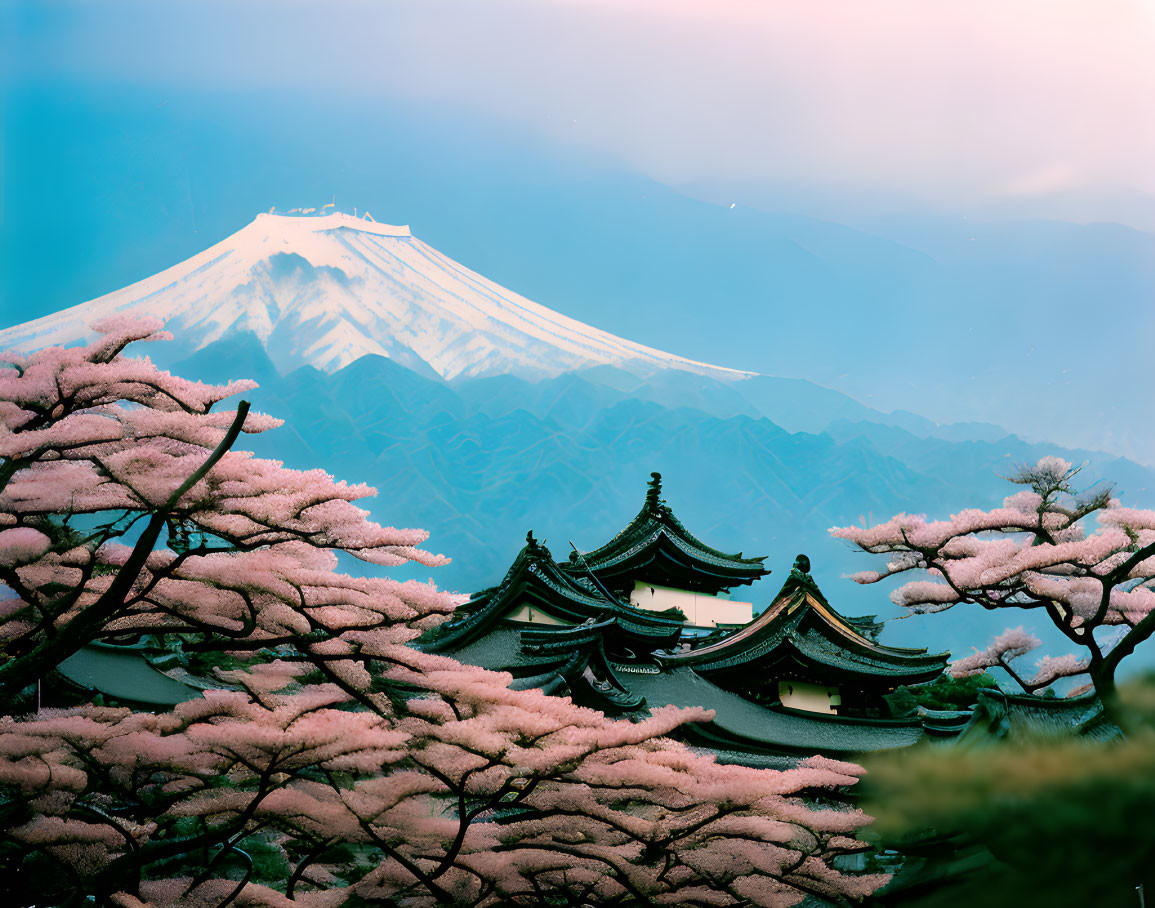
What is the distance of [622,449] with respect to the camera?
146 feet

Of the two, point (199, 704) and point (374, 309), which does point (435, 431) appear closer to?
point (374, 309)

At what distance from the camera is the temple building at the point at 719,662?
10.1 metres

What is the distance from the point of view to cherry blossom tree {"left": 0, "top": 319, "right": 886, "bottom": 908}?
5.98 meters

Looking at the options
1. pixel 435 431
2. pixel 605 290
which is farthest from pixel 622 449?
pixel 605 290

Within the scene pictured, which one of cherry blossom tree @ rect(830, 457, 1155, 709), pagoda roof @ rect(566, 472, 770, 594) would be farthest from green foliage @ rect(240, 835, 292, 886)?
pagoda roof @ rect(566, 472, 770, 594)

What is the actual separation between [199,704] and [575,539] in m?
35.1

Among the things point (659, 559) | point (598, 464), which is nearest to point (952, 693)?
point (659, 559)

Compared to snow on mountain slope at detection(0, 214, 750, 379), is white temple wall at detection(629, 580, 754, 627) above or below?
below

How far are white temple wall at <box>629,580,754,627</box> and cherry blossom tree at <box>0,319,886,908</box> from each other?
958 centimetres

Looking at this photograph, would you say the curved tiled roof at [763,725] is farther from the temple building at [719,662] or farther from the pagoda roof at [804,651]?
the pagoda roof at [804,651]

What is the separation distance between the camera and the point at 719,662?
11.8 meters

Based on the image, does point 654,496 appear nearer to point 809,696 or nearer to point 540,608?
point 809,696

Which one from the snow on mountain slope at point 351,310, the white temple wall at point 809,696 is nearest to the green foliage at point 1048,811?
the white temple wall at point 809,696

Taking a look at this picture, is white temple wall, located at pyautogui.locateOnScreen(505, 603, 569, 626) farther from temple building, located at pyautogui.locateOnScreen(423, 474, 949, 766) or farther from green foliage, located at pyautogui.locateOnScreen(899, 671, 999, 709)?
green foliage, located at pyautogui.locateOnScreen(899, 671, 999, 709)
